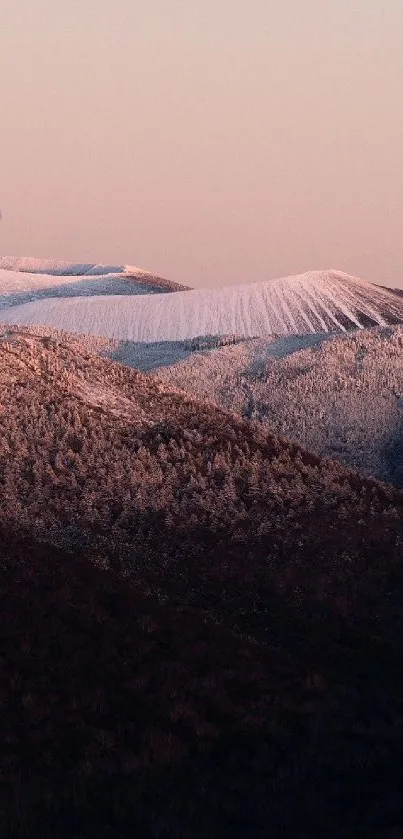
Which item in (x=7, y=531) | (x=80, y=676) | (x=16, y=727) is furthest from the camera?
(x=7, y=531)

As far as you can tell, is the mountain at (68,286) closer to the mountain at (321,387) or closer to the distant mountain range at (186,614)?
the mountain at (321,387)

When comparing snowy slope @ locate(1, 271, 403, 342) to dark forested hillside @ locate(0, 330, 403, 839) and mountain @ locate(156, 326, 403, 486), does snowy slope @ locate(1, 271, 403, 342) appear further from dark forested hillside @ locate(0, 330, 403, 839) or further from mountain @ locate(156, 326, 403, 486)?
dark forested hillside @ locate(0, 330, 403, 839)

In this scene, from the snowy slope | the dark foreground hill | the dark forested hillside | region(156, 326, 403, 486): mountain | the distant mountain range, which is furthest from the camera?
the snowy slope

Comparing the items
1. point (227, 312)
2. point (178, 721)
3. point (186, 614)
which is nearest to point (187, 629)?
point (186, 614)

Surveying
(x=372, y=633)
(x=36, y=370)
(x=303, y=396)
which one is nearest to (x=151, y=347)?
(x=303, y=396)

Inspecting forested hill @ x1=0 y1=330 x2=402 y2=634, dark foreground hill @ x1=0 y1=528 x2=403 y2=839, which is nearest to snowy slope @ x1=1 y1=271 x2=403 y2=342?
forested hill @ x1=0 y1=330 x2=402 y2=634

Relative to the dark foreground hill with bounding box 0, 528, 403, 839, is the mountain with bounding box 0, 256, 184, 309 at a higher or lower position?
lower

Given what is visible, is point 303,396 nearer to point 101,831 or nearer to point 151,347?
point 151,347
